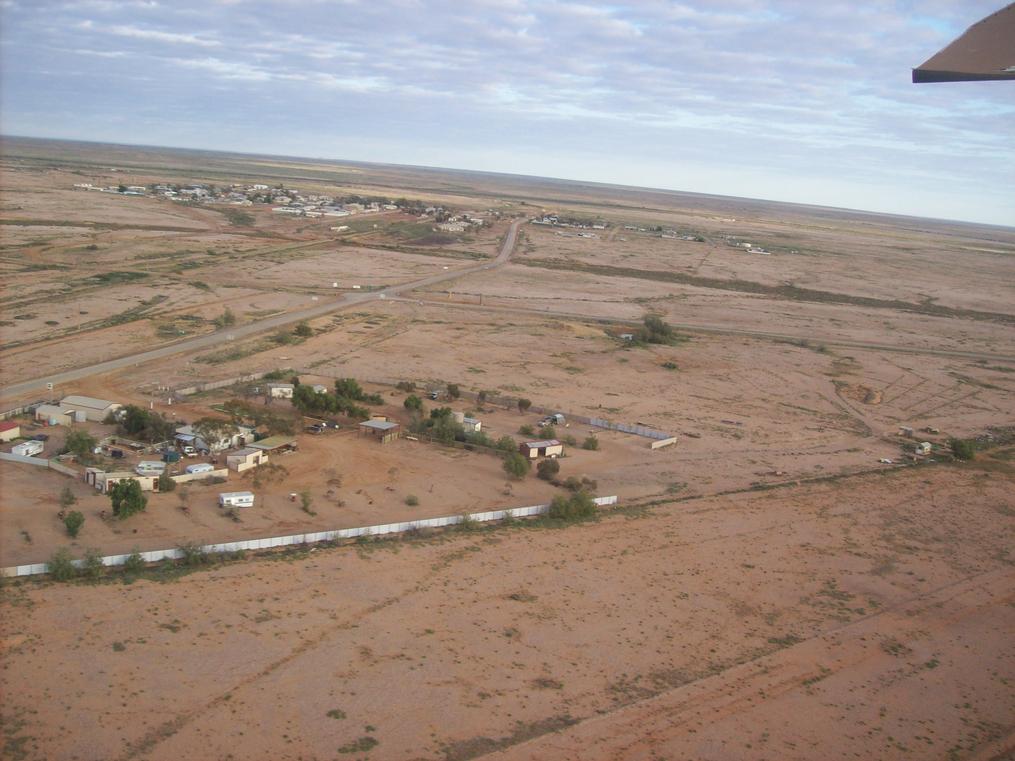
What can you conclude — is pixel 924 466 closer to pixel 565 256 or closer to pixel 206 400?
pixel 206 400

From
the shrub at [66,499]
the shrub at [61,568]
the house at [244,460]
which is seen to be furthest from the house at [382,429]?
the shrub at [61,568]

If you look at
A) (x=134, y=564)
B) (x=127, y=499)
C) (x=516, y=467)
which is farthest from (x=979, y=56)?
(x=516, y=467)

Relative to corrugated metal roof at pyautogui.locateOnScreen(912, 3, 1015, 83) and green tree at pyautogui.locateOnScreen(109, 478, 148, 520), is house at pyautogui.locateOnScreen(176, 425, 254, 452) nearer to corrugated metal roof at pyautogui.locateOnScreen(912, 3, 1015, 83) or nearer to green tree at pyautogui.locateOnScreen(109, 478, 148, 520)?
green tree at pyautogui.locateOnScreen(109, 478, 148, 520)

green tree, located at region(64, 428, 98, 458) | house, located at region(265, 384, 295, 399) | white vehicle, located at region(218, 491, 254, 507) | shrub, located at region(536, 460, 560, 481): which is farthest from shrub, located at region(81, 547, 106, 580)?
house, located at region(265, 384, 295, 399)

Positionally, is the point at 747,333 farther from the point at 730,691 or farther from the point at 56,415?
the point at 730,691

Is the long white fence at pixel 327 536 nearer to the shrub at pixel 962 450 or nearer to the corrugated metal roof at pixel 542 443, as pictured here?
the corrugated metal roof at pixel 542 443
